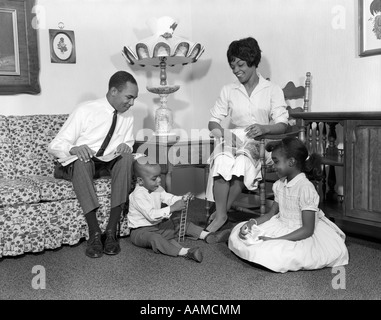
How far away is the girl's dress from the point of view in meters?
2.82

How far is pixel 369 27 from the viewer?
3.55 m

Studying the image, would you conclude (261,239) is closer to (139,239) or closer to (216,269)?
(216,269)

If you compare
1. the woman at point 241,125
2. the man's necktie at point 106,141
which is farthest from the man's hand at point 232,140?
the man's necktie at point 106,141

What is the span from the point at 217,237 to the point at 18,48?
2243 mm

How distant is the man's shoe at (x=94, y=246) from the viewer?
320cm

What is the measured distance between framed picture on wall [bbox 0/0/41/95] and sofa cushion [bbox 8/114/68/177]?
381 millimetres

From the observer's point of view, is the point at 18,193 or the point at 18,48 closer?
the point at 18,193

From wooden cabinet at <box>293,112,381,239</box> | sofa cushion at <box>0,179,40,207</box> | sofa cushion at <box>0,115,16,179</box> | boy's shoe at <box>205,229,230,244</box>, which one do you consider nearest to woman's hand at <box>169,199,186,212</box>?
boy's shoe at <box>205,229,230,244</box>

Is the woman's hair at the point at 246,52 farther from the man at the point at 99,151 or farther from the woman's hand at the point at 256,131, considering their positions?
the man at the point at 99,151

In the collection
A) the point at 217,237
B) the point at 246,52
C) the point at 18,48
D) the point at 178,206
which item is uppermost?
the point at 18,48

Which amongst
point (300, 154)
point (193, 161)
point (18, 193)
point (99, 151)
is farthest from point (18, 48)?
point (300, 154)

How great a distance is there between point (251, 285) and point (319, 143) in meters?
1.44

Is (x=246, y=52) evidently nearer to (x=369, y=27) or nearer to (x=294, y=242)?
(x=369, y=27)

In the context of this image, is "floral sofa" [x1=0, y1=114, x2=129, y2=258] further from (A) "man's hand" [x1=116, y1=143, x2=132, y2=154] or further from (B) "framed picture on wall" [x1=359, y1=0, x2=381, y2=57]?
(B) "framed picture on wall" [x1=359, y1=0, x2=381, y2=57]
